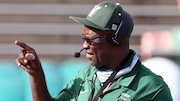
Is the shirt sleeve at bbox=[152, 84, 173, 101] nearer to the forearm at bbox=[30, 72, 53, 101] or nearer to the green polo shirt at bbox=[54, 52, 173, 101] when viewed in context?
the green polo shirt at bbox=[54, 52, 173, 101]

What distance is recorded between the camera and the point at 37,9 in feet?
26.8

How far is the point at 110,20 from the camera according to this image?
335cm

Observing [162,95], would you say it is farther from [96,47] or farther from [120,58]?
[96,47]

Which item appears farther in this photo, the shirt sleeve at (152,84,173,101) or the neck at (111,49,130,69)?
the neck at (111,49,130,69)

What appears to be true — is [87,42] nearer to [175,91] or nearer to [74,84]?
[74,84]

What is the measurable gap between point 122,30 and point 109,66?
8.4 inches

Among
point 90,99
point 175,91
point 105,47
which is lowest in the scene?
point 175,91

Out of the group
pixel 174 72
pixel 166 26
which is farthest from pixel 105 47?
pixel 166 26

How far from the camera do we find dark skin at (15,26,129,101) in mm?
3299

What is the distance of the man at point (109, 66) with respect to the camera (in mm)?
3297

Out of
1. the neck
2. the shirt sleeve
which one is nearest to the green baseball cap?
the neck

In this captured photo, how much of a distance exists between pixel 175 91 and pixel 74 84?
82.2 inches

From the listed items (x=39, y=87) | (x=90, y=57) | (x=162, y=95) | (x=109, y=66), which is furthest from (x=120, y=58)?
(x=39, y=87)

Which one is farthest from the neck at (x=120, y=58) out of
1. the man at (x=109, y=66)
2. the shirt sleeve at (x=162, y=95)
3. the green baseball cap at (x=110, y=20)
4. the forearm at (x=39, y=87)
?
the forearm at (x=39, y=87)
